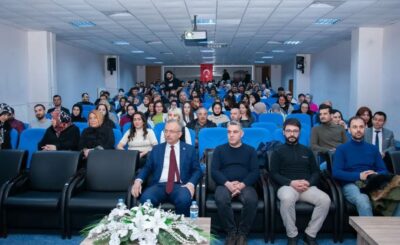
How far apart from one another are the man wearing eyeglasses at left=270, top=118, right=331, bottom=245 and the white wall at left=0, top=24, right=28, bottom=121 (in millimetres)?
7894

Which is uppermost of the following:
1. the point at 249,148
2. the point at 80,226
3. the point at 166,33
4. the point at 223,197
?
the point at 166,33

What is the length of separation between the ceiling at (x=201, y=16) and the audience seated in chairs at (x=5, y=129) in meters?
2.10

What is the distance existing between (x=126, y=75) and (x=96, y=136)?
67.6 feet

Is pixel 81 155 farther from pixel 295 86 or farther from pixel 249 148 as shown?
pixel 295 86

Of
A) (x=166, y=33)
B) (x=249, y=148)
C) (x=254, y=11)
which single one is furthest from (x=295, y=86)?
(x=249, y=148)

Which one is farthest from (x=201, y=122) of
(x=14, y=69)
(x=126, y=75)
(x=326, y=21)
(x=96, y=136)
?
(x=126, y=75)

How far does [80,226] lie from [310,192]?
2265 mm

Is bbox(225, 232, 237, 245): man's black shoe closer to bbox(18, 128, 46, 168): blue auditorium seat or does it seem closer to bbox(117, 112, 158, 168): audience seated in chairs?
bbox(117, 112, 158, 168): audience seated in chairs

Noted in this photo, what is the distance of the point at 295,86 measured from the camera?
65.7 feet

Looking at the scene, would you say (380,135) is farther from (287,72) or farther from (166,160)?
(287,72)

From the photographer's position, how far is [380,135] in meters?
5.52

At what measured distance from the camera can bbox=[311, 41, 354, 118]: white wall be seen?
1414 centimetres

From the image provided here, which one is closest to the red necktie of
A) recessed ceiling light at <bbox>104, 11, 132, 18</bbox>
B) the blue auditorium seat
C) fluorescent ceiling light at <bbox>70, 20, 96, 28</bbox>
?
the blue auditorium seat

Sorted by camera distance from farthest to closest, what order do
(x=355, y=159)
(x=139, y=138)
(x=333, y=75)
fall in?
(x=333, y=75) → (x=139, y=138) → (x=355, y=159)
